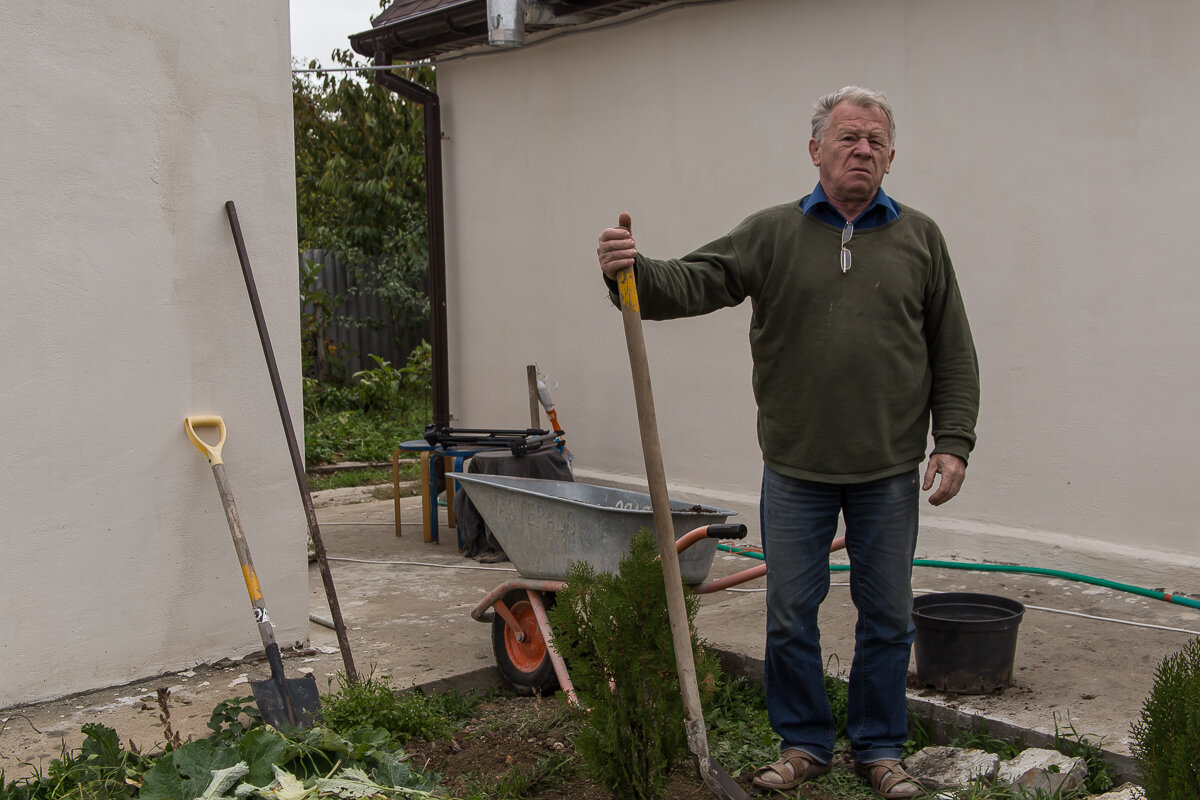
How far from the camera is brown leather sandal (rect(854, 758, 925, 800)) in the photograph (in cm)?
307

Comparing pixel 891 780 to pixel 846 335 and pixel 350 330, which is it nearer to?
pixel 846 335

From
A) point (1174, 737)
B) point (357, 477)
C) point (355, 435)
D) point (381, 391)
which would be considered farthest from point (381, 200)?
point (1174, 737)

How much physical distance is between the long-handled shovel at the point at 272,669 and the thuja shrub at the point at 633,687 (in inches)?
42.0

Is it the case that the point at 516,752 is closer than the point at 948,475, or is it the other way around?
the point at 948,475

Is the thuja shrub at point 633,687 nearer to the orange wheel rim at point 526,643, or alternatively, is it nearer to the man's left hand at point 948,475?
the man's left hand at point 948,475

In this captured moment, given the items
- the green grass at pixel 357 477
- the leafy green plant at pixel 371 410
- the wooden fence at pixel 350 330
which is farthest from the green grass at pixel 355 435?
the wooden fence at pixel 350 330

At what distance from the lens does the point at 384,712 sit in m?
3.61

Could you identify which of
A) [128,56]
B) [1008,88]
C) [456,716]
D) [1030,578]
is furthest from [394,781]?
[1008,88]

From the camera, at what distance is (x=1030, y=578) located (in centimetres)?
518

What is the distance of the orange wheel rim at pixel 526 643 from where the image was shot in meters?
4.07

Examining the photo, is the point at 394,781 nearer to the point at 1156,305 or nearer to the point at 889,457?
the point at 889,457

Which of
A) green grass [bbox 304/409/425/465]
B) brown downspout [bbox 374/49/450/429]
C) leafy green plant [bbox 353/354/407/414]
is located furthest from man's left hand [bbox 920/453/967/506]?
leafy green plant [bbox 353/354/407/414]

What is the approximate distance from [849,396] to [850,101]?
2.73 ft

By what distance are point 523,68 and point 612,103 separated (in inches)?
37.0
